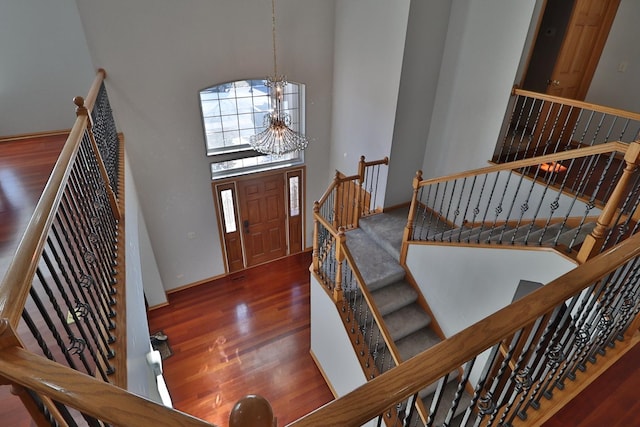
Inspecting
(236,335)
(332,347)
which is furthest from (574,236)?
(236,335)

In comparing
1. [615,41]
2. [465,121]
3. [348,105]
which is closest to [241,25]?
[348,105]

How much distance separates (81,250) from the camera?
170 cm

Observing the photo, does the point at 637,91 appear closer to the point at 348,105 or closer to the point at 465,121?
the point at 465,121

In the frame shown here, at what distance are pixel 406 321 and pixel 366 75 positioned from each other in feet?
12.0

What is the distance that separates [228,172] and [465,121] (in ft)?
12.7

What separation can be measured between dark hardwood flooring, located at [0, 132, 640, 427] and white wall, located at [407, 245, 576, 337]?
41.7 inches

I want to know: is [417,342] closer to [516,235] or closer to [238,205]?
[516,235]

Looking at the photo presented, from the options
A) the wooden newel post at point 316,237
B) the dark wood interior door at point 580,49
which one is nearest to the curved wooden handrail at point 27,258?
the wooden newel post at point 316,237

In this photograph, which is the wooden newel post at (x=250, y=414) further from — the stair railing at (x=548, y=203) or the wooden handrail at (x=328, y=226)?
the wooden handrail at (x=328, y=226)

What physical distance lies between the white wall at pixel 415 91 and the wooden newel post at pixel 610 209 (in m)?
3.03

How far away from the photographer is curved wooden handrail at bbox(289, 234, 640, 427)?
2.58 feet

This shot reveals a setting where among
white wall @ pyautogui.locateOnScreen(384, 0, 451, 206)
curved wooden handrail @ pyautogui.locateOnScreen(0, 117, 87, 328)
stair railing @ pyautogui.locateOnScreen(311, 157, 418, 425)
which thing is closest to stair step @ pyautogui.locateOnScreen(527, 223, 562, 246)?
stair railing @ pyautogui.locateOnScreen(311, 157, 418, 425)

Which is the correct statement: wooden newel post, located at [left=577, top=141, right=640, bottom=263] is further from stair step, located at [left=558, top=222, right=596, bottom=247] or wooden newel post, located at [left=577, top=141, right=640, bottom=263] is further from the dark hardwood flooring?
the dark hardwood flooring

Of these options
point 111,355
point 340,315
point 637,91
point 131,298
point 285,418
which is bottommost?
point 285,418
